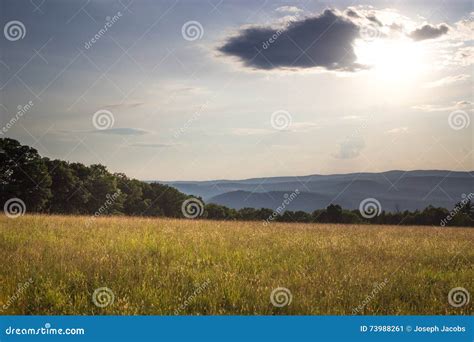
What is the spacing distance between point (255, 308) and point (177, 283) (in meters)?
1.43

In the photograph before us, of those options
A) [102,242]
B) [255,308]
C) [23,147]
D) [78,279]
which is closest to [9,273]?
[78,279]

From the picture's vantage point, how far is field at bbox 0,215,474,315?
19.5ft

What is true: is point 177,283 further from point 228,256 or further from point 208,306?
point 228,256

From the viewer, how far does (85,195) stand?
148 ft

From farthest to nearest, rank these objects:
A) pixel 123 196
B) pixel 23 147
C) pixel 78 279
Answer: pixel 123 196
pixel 23 147
pixel 78 279

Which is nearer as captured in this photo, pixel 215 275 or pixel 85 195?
pixel 215 275

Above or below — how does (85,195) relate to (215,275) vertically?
above

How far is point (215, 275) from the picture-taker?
6.99 metres

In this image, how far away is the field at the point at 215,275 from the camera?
5.94m

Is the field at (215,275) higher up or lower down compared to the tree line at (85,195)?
lower down

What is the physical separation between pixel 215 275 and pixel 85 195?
41012mm

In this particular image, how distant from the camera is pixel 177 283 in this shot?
260 inches

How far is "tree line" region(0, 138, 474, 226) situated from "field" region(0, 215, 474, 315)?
58.2 feet

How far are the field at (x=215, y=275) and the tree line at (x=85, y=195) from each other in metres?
17.7
